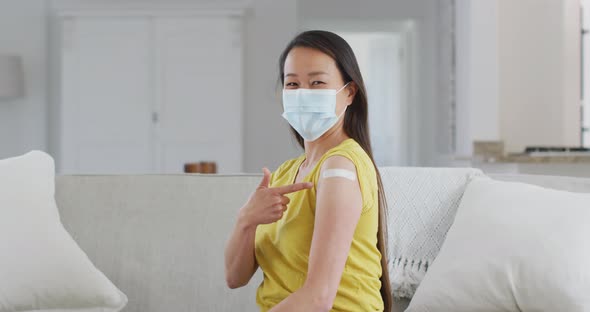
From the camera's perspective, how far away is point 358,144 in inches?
60.1

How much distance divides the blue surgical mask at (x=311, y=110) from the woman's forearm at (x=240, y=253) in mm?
217

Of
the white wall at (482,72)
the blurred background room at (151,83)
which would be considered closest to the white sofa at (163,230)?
the white wall at (482,72)

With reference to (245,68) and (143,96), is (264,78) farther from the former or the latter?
(143,96)

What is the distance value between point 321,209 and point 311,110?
23 cm

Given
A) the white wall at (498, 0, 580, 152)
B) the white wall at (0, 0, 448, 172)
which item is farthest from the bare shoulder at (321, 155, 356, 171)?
the white wall at (0, 0, 448, 172)

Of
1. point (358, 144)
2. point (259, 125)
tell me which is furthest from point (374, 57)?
point (358, 144)

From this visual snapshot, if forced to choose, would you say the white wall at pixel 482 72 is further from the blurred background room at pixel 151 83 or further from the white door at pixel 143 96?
the white door at pixel 143 96

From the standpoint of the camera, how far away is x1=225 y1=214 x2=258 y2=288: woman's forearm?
4.93 feet

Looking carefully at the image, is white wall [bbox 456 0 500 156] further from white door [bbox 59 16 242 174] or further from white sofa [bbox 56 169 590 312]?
white sofa [bbox 56 169 590 312]

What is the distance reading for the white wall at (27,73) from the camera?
7.07 meters

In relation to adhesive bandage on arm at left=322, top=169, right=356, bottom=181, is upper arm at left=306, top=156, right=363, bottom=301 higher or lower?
lower

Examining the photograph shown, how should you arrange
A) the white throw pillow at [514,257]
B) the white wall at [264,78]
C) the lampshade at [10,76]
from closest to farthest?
the white throw pillow at [514,257]
the lampshade at [10,76]
the white wall at [264,78]

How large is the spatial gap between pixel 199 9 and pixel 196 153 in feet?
4.04

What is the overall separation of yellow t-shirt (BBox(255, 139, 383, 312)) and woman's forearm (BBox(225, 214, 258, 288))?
5 centimetres
